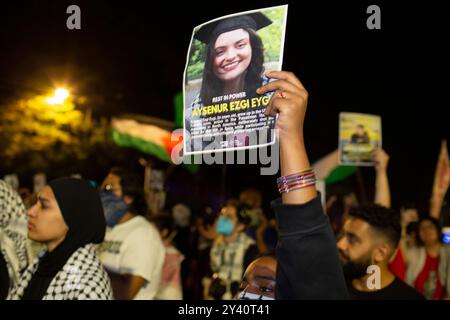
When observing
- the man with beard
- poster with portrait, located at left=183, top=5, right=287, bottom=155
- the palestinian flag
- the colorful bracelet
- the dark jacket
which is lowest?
the man with beard

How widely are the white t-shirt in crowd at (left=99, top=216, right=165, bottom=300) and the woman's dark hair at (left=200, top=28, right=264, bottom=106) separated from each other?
8.30ft

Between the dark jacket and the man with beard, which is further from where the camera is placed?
the man with beard

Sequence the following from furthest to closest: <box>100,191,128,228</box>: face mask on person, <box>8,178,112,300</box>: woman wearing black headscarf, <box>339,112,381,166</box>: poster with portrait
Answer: <box>100,191,128,228</box>: face mask on person, <box>339,112,381,166</box>: poster with portrait, <box>8,178,112,300</box>: woman wearing black headscarf

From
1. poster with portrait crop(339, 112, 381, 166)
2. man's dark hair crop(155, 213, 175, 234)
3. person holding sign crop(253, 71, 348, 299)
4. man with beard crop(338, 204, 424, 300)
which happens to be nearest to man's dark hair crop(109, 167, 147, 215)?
poster with portrait crop(339, 112, 381, 166)

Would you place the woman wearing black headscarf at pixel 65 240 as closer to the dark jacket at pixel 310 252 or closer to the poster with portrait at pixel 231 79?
the poster with portrait at pixel 231 79

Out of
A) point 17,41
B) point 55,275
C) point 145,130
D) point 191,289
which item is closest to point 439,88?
point 145,130

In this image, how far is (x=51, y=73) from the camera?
380 inches

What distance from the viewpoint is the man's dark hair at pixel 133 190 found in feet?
15.1

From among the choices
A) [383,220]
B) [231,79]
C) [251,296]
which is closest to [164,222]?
[383,220]

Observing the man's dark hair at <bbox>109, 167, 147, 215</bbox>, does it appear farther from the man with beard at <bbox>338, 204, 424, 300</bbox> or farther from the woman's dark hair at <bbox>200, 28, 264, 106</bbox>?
the woman's dark hair at <bbox>200, 28, 264, 106</bbox>

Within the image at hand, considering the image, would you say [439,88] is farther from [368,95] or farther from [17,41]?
[17,41]

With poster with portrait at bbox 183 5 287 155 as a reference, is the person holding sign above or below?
below

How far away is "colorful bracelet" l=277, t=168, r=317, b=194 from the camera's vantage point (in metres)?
1.26

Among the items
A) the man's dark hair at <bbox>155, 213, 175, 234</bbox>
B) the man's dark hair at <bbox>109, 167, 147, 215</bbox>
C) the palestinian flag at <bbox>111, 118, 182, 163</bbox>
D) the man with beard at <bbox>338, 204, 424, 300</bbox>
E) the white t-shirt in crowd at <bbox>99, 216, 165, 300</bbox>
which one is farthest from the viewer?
the palestinian flag at <bbox>111, 118, 182, 163</bbox>
